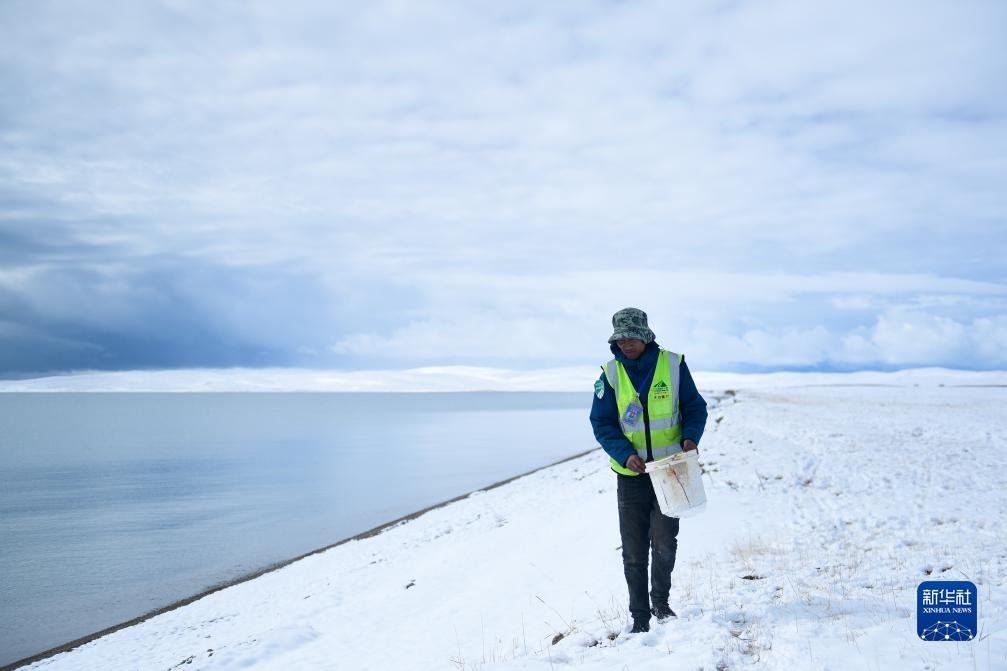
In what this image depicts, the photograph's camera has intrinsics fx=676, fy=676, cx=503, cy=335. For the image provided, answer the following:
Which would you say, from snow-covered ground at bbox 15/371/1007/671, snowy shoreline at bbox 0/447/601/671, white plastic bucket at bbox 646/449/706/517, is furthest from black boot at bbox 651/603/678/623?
snowy shoreline at bbox 0/447/601/671

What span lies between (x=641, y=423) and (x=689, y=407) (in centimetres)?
48

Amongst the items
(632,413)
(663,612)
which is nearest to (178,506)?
(663,612)

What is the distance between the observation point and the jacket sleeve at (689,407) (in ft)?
19.5

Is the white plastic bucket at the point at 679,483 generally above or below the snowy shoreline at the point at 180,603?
above

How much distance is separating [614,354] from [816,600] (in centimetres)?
312

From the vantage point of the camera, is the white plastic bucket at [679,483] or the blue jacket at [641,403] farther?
the blue jacket at [641,403]

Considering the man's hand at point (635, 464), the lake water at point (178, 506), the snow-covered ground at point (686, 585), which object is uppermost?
the man's hand at point (635, 464)

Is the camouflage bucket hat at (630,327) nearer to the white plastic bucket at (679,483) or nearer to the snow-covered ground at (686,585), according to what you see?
the white plastic bucket at (679,483)

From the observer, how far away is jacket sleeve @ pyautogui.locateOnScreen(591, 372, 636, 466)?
19.4ft

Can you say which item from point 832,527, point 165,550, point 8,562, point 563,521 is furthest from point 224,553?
point 832,527

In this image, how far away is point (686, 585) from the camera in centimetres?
786

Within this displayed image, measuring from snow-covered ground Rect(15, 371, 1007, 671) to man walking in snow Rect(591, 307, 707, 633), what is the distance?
0.69 metres

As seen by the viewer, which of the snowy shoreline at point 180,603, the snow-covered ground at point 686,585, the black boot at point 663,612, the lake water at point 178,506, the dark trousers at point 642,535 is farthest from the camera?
the lake water at point 178,506

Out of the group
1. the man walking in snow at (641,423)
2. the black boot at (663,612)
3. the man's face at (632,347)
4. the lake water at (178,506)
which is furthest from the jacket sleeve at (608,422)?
the lake water at (178,506)
